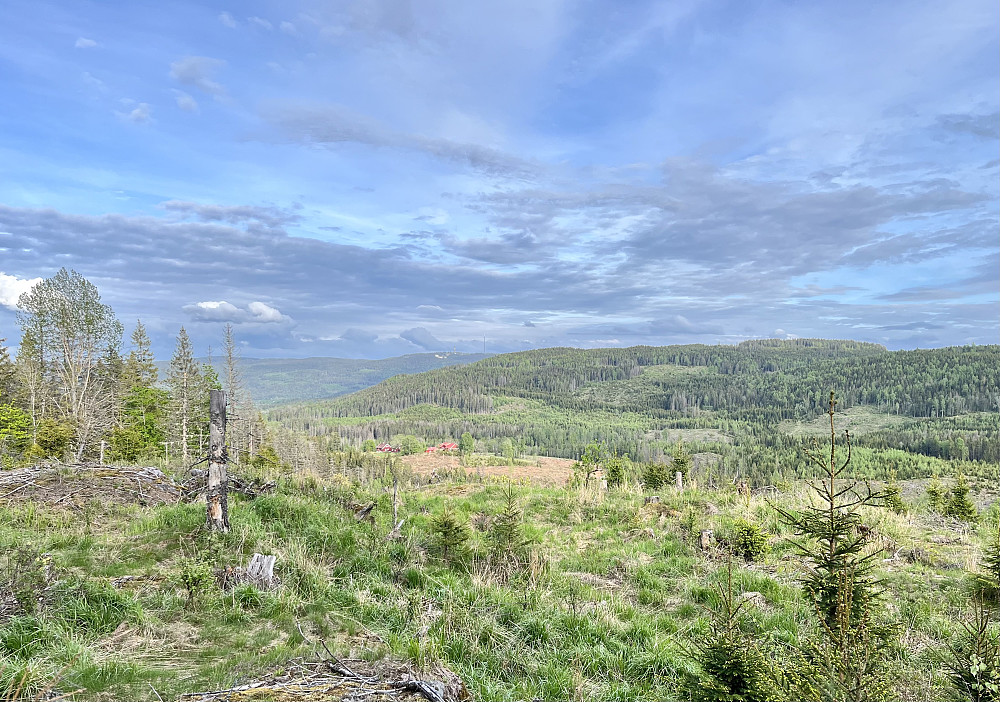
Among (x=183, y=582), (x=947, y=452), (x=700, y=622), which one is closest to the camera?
(x=700, y=622)

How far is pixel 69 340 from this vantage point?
3128 centimetres

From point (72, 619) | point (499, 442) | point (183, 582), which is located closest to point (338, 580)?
point (183, 582)

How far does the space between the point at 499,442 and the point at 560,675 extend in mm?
138313

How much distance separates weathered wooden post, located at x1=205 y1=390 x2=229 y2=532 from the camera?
864 centimetres

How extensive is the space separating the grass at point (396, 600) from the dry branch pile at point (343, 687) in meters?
0.41

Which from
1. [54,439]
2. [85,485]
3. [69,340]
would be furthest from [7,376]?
[85,485]

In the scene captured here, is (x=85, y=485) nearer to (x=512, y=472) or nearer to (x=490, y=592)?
(x=490, y=592)

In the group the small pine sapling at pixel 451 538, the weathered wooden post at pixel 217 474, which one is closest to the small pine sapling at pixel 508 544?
the small pine sapling at pixel 451 538

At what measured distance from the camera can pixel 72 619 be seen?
526 cm

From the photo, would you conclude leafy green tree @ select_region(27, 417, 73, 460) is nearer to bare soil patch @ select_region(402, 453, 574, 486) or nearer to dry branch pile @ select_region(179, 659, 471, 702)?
bare soil patch @ select_region(402, 453, 574, 486)

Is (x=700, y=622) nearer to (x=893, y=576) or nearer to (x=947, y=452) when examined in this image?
(x=893, y=576)

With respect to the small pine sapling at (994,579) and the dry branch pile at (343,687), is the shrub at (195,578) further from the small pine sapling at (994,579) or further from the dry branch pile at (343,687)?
the small pine sapling at (994,579)

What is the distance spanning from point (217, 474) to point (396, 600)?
15.3 ft

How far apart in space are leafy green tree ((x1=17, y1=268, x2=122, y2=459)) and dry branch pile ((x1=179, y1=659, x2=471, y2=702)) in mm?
32847
